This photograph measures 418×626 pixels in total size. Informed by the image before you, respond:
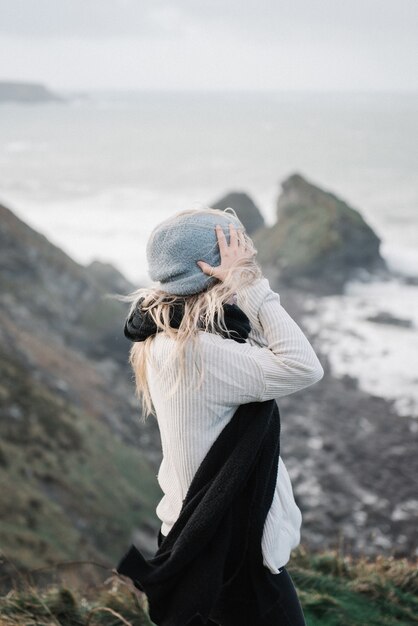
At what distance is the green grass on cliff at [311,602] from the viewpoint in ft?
14.0

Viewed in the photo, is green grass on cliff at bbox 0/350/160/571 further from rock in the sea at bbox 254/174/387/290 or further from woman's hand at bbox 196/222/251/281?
rock in the sea at bbox 254/174/387/290

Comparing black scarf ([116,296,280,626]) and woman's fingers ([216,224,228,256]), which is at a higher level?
woman's fingers ([216,224,228,256])

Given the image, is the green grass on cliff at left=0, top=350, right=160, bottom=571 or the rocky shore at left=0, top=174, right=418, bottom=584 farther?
the rocky shore at left=0, top=174, right=418, bottom=584

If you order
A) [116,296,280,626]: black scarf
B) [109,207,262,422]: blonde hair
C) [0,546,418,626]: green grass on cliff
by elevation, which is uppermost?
[109,207,262,422]: blonde hair

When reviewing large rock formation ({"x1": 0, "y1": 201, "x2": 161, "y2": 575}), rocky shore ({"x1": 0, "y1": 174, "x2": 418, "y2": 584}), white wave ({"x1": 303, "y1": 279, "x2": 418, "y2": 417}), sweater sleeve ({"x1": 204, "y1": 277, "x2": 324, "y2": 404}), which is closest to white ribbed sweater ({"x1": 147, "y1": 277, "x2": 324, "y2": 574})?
sweater sleeve ({"x1": 204, "y1": 277, "x2": 324, "y2": 404})

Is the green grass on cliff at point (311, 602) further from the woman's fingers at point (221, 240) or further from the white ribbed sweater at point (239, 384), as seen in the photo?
the woman's fingers at point (221, 240)

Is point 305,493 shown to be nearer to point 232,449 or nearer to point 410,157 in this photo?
point 232,449

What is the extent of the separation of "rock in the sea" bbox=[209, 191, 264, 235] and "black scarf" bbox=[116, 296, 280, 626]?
→ 1743 inches

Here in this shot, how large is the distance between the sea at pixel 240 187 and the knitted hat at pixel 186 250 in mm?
234

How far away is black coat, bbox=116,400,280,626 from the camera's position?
254cm

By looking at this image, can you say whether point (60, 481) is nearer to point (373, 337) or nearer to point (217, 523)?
point (217, 523)

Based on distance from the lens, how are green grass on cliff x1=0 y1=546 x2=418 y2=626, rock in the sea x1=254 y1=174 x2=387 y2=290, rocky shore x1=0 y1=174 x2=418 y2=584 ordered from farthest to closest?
rock in the sea x1=254 y1=174 x2=387 y2=290, rocky shore x1=0 y1=174 x2=418 y2=584, green grass on cliff x1=0 y1=546 x2=418 y2=626

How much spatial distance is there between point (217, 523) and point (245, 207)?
4529cm

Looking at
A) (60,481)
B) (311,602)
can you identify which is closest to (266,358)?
(311,602)
